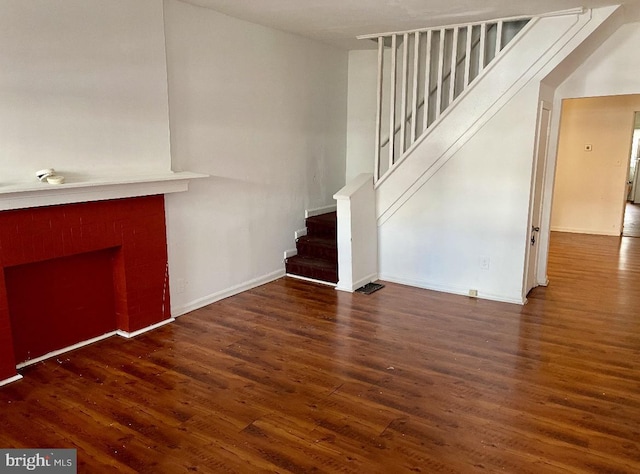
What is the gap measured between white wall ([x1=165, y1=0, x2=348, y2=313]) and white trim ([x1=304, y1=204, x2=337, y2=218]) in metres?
0.07

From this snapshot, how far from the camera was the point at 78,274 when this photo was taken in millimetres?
3562

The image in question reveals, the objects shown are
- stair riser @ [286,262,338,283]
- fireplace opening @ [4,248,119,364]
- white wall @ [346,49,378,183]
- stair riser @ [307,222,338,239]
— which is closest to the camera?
fireplace opening @ [4,248,119,364]

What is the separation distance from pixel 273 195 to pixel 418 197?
1592 mm

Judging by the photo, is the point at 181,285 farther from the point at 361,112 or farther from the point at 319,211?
the point at 361,112

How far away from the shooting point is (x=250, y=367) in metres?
3.33

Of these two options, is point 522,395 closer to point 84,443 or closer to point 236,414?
point 236,414

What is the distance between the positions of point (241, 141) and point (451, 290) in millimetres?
2683

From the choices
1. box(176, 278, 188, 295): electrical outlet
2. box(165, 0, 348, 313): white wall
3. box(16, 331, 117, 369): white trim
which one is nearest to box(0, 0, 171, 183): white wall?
box(165, 0, 348, 313): white wall

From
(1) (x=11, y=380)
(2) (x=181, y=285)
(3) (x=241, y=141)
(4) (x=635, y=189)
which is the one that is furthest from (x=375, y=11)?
(4) (x=635, y=189)

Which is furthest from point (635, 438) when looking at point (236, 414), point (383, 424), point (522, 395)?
point (236, 414)

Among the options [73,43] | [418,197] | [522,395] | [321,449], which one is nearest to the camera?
[321,449]

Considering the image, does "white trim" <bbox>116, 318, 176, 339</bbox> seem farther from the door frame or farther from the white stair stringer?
the door frame

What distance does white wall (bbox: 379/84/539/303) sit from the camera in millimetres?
4457

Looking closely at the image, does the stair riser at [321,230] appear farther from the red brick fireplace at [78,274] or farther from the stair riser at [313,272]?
the red brick fireplace at [78,274]
